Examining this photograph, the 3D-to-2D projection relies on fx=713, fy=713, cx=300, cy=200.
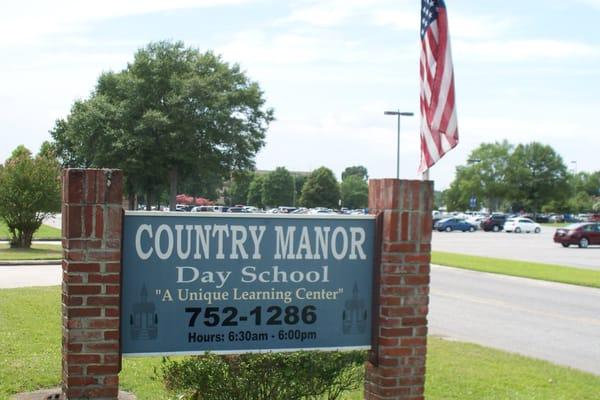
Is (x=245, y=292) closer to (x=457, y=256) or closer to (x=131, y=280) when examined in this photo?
(x=131, y=280)

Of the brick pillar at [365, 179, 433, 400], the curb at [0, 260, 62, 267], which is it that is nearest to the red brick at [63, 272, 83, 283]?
the brick pillar at [365, 179, 433, 400]

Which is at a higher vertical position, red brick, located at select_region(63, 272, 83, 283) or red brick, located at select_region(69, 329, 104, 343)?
red brick, located at select_region(63, 272, 83, 283)

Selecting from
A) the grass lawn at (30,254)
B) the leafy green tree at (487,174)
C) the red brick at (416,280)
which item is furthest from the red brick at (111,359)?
the leafy green tree at (487,174)

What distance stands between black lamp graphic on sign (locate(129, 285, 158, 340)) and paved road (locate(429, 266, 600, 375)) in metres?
6.46

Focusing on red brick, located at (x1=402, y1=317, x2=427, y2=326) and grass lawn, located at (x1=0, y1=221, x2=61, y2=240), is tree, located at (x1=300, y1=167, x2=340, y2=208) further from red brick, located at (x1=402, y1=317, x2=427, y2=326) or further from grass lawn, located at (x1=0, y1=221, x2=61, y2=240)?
red brick, located at (x1=402, y1=317, x2=427, y2=326)

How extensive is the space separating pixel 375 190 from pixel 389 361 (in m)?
1.26

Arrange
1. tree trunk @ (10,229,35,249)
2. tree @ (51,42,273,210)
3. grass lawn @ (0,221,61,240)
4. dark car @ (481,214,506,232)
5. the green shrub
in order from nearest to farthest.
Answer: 1. the green shrub
2. tree trunk @ (10,229,35,249)
3. grass lawn @ (0,221,61,240)
4. tree @ (51,42,273,210)
5. dark car @ (481,214,506,232)

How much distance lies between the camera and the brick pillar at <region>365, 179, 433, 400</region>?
516cm

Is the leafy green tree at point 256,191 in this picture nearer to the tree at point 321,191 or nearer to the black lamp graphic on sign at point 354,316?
the tree at point 321,191

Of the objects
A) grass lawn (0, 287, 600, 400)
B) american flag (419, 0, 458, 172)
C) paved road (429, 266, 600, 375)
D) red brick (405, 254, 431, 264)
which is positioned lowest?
paved road (429, 266, 600, 375)

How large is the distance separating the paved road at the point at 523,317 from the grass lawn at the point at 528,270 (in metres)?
0.79

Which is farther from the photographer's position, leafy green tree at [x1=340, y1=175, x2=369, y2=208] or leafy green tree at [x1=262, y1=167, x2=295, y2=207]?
leafy green tree at [x1=340, y1=175, x2=369, y2=208]

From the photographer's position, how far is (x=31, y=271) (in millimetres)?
19594

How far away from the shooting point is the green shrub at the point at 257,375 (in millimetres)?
4840
